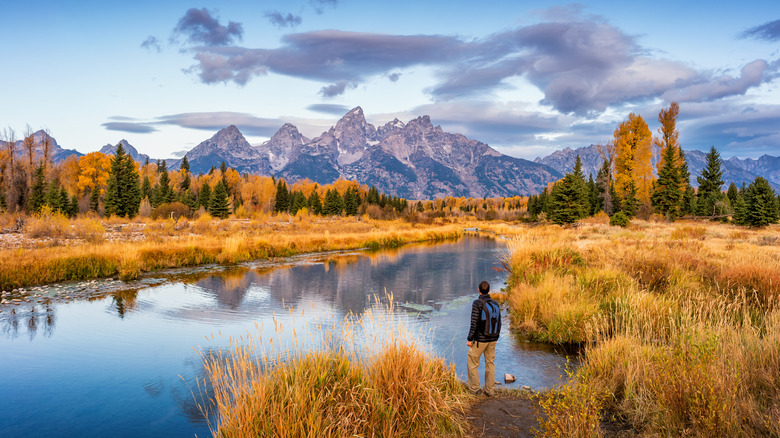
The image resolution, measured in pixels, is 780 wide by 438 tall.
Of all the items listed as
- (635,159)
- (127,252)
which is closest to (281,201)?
(635,159)

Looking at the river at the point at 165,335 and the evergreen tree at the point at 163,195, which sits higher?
the evergreen tree at the point at 163,195

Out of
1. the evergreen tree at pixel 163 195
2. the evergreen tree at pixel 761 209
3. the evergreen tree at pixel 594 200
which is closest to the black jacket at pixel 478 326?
the evergreen tree at pixel 761 209

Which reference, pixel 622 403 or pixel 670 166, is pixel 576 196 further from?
pixel 622 403

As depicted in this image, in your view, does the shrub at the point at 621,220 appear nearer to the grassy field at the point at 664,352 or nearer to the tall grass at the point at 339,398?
the grassy field at the point at 664,352

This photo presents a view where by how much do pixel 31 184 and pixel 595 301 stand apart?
6375 centimetres

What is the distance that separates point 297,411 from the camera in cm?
445

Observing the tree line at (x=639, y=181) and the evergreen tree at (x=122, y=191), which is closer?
the tree line at (x=639, y=181)

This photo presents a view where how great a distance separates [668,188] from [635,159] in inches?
176

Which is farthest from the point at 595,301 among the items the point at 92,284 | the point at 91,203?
the point at 91,203

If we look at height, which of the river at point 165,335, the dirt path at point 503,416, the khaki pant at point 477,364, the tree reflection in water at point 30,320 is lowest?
the river at point 165,335

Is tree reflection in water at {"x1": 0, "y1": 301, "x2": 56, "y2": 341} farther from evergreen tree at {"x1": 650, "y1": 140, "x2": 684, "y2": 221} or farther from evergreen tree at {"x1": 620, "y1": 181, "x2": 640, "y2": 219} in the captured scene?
evergreen tree at {"x1": 650, "y1": 140, "x2": 684, "y2": 221}

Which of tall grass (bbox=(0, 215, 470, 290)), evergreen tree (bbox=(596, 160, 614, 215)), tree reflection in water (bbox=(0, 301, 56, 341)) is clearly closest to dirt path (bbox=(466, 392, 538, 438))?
tree reflection in water (bbox=(0, 301, 56, 341))

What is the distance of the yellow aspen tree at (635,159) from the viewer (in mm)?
41750

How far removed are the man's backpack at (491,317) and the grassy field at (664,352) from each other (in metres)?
1.28
